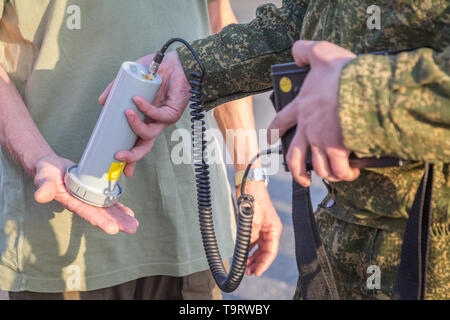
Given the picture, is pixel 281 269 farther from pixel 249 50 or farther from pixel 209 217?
pixel 249 50

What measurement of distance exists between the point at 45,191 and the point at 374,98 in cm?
108

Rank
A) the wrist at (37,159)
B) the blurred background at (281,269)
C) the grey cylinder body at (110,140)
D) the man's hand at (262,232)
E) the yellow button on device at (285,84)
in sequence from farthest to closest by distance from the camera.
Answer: the blurred background at (281,269), the man's hand at (262,232), the wrist at (37,159), the grey cylinder body at (110,140), the yellow button on device at (285,84)

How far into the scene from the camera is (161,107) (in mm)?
1767

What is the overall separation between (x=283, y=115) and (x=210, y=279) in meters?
1.22

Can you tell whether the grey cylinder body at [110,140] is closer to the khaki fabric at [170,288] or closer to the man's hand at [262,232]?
the khaki fabric at [170,288]

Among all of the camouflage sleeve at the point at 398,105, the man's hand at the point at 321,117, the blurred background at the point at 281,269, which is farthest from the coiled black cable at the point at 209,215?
the blurred background at the point at 281,269

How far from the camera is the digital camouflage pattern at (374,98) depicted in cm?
110

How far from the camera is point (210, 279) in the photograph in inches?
89.8

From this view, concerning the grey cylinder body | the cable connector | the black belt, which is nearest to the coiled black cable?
the cable connector

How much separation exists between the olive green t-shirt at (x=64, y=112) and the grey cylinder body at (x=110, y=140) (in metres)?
0.34

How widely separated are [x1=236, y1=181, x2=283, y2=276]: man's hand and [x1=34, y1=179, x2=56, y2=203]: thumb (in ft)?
2.76

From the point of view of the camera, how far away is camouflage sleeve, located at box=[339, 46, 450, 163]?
1.08 meters

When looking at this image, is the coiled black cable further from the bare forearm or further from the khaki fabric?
the bare forearm

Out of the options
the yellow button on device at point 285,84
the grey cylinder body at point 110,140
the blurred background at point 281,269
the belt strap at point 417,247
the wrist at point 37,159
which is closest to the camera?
the belt strap at point 417,247
